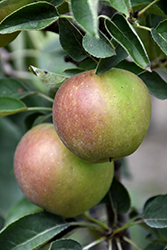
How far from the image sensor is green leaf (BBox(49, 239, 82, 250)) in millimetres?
620

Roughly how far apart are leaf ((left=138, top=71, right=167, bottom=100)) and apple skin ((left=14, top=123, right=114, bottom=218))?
190 millimetres

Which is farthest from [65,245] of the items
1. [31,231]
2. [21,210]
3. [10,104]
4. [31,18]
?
[31,18]

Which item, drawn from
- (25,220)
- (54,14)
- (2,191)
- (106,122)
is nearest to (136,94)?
(106,122)

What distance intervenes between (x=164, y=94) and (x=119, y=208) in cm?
35

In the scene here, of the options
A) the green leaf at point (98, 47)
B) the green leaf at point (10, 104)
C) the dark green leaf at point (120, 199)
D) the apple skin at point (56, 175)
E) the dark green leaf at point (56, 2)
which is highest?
the dark green leaf at point (56, 2)

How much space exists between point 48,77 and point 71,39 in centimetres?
8

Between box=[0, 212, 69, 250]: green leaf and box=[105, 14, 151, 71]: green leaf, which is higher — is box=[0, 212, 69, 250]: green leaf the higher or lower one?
the lower one

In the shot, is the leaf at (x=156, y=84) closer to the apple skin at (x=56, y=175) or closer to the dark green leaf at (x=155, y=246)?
the apple skin at (x=56, y=175)

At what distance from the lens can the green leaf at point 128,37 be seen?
480mm

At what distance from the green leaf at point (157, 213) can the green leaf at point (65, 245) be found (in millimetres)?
178

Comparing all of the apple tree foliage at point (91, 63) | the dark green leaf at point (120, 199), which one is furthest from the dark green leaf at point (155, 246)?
the dark green leaf at point (120, 199)

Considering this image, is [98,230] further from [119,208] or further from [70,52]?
[70,52]

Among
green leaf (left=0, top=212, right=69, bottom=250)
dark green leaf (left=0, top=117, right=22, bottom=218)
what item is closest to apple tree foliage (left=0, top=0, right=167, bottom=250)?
green leaf (left=0, top=212, right=69, bottom=250)

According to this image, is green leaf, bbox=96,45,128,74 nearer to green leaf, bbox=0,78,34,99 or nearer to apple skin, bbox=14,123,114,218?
apple skin, bbox=14,123,114,218
